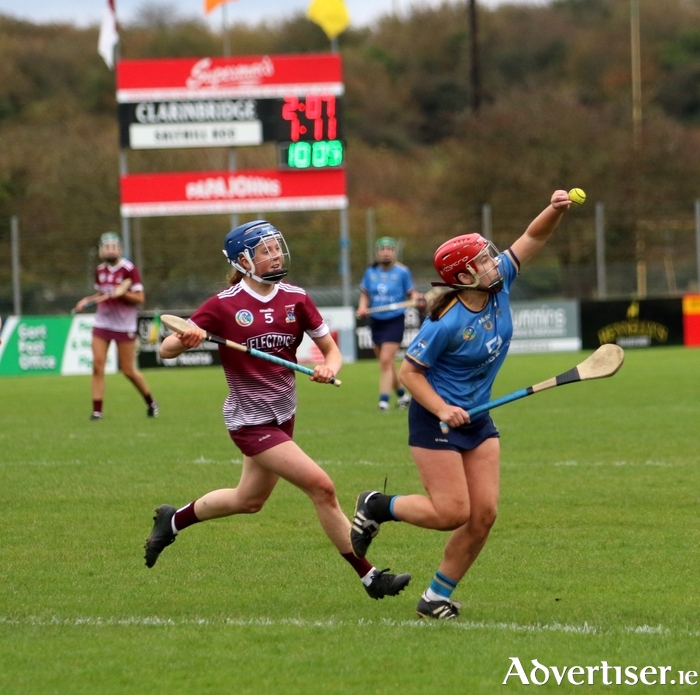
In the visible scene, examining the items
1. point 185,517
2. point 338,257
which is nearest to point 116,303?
point 185,517

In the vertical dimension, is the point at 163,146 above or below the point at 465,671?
above

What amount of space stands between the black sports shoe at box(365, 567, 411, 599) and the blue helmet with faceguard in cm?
154

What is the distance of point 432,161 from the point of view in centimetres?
6488

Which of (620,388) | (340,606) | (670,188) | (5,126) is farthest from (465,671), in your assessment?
(5,126)

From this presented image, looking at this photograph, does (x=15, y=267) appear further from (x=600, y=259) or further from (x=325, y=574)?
(x=325, y=574)

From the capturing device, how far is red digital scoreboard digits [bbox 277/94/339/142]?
2700 cm

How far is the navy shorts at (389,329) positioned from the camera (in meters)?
16.4

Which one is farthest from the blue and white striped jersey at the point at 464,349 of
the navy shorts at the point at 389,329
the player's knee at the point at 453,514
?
the navy shorts at the point at 389,329

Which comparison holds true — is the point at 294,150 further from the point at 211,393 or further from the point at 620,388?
the point at 620,388

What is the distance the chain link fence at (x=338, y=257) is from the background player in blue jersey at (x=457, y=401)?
17.5 metres

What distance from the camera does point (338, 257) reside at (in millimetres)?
30984

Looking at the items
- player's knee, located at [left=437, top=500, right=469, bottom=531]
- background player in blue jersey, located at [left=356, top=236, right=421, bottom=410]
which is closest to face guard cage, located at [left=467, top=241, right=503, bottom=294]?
player's knee, located at [left=437, top=500, right=469, bottom=531]

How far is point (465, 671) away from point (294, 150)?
22.9 meters

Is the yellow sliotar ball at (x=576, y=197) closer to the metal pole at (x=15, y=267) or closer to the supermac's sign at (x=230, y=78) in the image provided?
the supermac's sign at (x=230, y=78)
